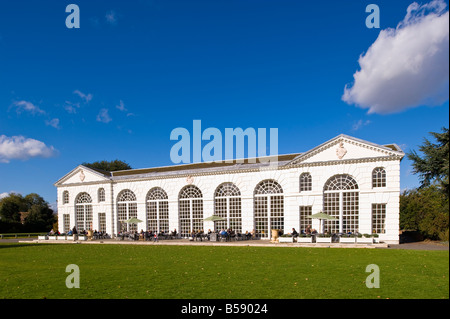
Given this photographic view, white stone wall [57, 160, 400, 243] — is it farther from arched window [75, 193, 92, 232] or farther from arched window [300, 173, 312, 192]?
arched window [75, 193, 92, 232]

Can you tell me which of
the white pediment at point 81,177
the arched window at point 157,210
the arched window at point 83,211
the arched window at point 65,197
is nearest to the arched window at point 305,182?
the arched window at point 157,210

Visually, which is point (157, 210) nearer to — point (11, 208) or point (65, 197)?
point (65, 197)

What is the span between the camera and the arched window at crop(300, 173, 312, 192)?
86.9 feet

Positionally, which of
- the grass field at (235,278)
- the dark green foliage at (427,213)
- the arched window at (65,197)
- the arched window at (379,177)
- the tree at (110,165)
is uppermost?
the tree at (110,165)

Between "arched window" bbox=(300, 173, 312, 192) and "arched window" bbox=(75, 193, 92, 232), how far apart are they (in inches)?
998

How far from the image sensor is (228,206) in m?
29.7

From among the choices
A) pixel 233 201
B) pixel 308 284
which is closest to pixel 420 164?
Result: pixel 233 201

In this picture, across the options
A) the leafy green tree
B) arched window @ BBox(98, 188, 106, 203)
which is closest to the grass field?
arched window @ BBox(98, 188, 106, 203)

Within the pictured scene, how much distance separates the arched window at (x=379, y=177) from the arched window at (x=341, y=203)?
1.42m

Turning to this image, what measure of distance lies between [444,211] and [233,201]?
17478 millimetres

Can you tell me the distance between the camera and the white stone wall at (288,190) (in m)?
23.5

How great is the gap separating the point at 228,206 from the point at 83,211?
63.9 ft

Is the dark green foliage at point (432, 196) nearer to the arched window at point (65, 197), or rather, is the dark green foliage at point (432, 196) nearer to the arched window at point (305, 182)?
the arched window at point (305, 182)
